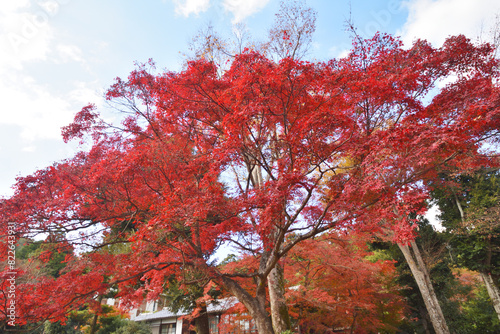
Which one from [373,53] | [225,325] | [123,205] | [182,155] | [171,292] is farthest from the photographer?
[171,292]

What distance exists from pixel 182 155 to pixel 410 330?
15.6 m

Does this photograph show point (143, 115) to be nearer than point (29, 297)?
No

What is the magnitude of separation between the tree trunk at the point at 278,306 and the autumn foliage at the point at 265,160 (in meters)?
0.36

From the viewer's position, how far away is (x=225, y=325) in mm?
11242

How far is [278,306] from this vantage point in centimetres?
697

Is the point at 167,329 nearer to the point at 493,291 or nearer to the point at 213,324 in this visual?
the point at 213,324

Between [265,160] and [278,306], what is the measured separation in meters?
3.96

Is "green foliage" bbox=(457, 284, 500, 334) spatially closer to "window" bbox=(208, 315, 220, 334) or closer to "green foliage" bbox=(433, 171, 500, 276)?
"green foliage" bbox=(433, 171, 500, 276)

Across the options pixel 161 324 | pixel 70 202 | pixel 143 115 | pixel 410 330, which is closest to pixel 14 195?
pixel 70 202

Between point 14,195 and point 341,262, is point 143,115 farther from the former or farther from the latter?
point 341,262

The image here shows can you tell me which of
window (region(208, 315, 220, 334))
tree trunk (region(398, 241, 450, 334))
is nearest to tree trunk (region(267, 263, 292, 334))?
tree trunk (region(398, 241, 450, 334))

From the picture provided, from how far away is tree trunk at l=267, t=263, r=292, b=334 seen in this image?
6773 millimetres

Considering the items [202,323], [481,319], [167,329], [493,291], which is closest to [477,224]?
[493,291]

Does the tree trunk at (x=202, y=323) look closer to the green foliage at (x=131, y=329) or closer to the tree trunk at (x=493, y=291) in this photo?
the green foliage at (x=131, y=329)
